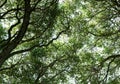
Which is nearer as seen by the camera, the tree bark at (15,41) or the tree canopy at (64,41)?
the tree bark at (15,41)

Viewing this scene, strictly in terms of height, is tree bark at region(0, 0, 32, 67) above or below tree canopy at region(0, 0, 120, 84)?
above

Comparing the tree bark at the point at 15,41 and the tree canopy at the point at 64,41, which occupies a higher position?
the tree bark at the point at 15,41

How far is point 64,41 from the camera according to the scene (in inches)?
991

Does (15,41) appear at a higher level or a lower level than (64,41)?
higher

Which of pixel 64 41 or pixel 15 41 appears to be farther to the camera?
pixel 64 41

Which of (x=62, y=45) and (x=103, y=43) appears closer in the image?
(x=103, y=43)

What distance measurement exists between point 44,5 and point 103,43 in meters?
5.75

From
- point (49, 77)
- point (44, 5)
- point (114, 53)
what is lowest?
point (49, 77)

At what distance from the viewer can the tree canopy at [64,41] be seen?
20.4 meters

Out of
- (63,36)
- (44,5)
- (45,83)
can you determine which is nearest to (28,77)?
(45,83)

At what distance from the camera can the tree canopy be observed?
803 inches

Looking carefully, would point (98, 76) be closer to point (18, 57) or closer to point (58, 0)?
point (58, 0)

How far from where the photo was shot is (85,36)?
75.0 feet

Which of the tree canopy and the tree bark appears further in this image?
the tree canopy
